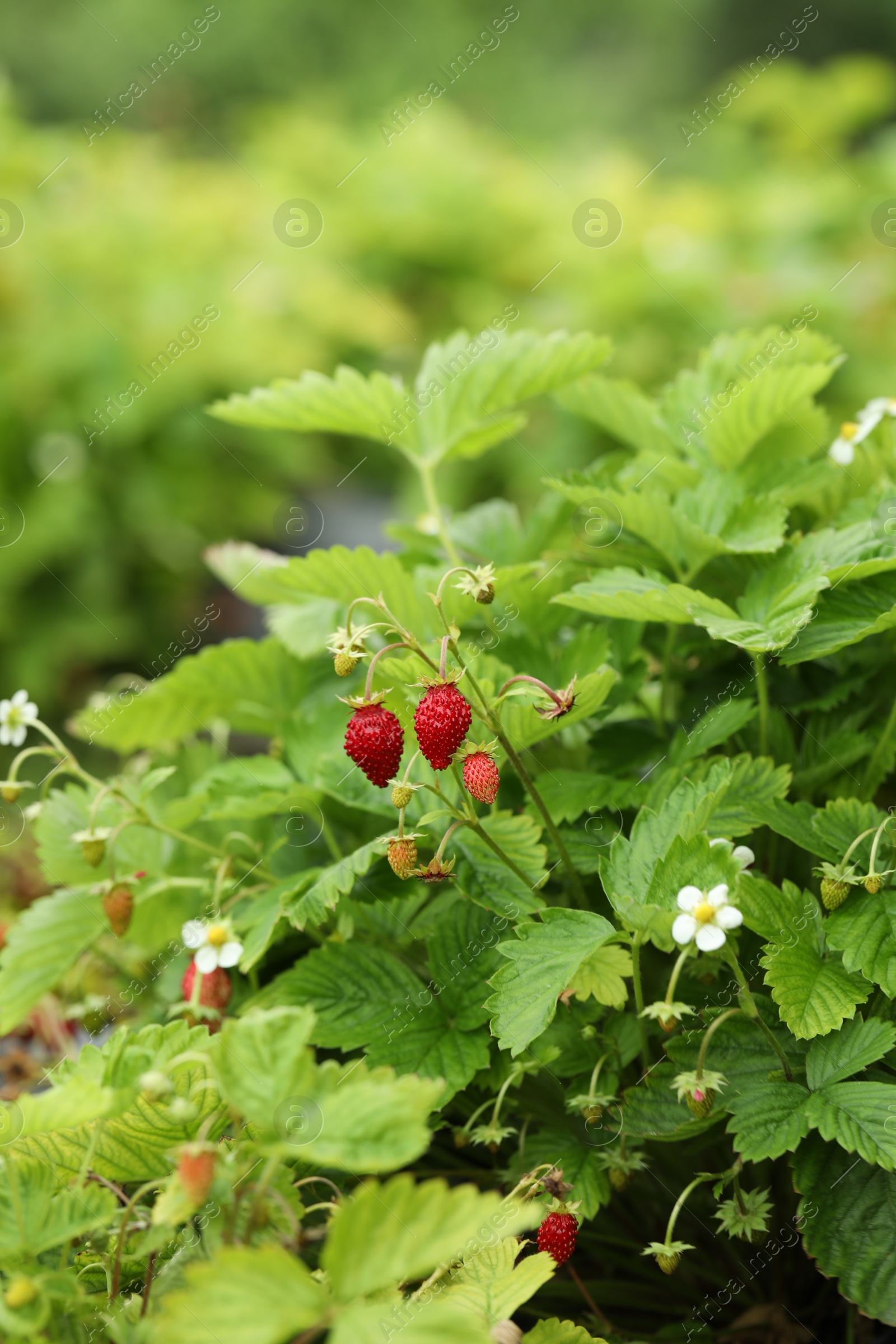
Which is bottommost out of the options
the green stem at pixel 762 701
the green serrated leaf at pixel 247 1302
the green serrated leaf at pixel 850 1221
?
the green serrated leaf at pixel 850 1221

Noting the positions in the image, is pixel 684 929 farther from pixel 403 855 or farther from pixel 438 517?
pixel 438 517

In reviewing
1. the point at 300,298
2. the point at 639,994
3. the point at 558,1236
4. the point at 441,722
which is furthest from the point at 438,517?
the point at 300,298

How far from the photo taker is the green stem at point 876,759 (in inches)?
32.3

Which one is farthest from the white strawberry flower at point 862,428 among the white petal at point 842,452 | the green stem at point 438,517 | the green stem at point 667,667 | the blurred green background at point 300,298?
the blurred green background at point 300,298

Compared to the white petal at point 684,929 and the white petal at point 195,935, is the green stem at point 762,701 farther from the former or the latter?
the white petal at point 195,935

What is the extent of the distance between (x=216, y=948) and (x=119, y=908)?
14cm

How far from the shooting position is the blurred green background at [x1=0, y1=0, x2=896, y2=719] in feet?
8.79

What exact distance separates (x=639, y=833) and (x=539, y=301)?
2658 mm

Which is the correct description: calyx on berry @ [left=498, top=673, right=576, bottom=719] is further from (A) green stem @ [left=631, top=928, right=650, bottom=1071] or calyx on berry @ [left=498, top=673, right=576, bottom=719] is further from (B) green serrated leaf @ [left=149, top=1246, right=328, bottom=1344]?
(B) green serrated leaf @ [left=149, top=1246, right=328, bottom=1344]

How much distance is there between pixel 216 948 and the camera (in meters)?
0.75

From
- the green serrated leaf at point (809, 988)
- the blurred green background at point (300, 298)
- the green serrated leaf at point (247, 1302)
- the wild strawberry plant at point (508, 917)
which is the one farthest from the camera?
the blurred green background at point (300, 298)

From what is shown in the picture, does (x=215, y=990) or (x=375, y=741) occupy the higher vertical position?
(x=375, y=741)

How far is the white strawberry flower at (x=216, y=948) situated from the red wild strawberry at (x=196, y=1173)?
0.21 m

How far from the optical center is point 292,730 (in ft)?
3.14
